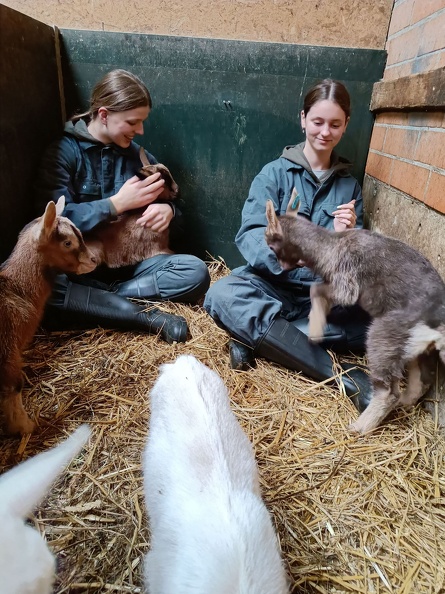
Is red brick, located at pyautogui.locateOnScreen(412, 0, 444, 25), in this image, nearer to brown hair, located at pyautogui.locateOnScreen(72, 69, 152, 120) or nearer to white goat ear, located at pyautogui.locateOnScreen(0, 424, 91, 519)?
brown hair, located at pyautogui.locateOnScreen(72, 69, 152, 120)

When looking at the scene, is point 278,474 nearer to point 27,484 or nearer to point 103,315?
point 27,484

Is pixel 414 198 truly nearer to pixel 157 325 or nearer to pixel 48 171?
pixel 157 325

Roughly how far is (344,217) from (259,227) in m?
0.65

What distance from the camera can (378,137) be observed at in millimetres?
4055

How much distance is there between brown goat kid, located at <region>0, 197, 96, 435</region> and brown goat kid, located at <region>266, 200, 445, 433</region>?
1.39 m

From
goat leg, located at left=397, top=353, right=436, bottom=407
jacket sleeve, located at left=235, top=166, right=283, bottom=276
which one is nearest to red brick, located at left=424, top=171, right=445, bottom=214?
goat leg, located at left=397, top=353, right=436, bottom=407

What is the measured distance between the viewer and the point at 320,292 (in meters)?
2.85

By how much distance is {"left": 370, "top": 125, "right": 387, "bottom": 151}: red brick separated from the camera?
12.9 feet

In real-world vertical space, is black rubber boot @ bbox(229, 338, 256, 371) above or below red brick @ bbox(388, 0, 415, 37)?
below

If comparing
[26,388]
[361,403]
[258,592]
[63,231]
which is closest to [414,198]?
[361,403]

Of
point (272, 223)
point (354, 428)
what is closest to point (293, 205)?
point (272, 223)

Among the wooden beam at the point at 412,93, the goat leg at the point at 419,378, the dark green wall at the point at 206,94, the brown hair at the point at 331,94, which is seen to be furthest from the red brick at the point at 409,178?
the goat leg at the point at 419,378

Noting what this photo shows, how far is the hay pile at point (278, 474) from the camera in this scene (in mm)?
1842

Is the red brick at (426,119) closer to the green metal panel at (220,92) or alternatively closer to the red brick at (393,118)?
→ the red brick at (393,118)
